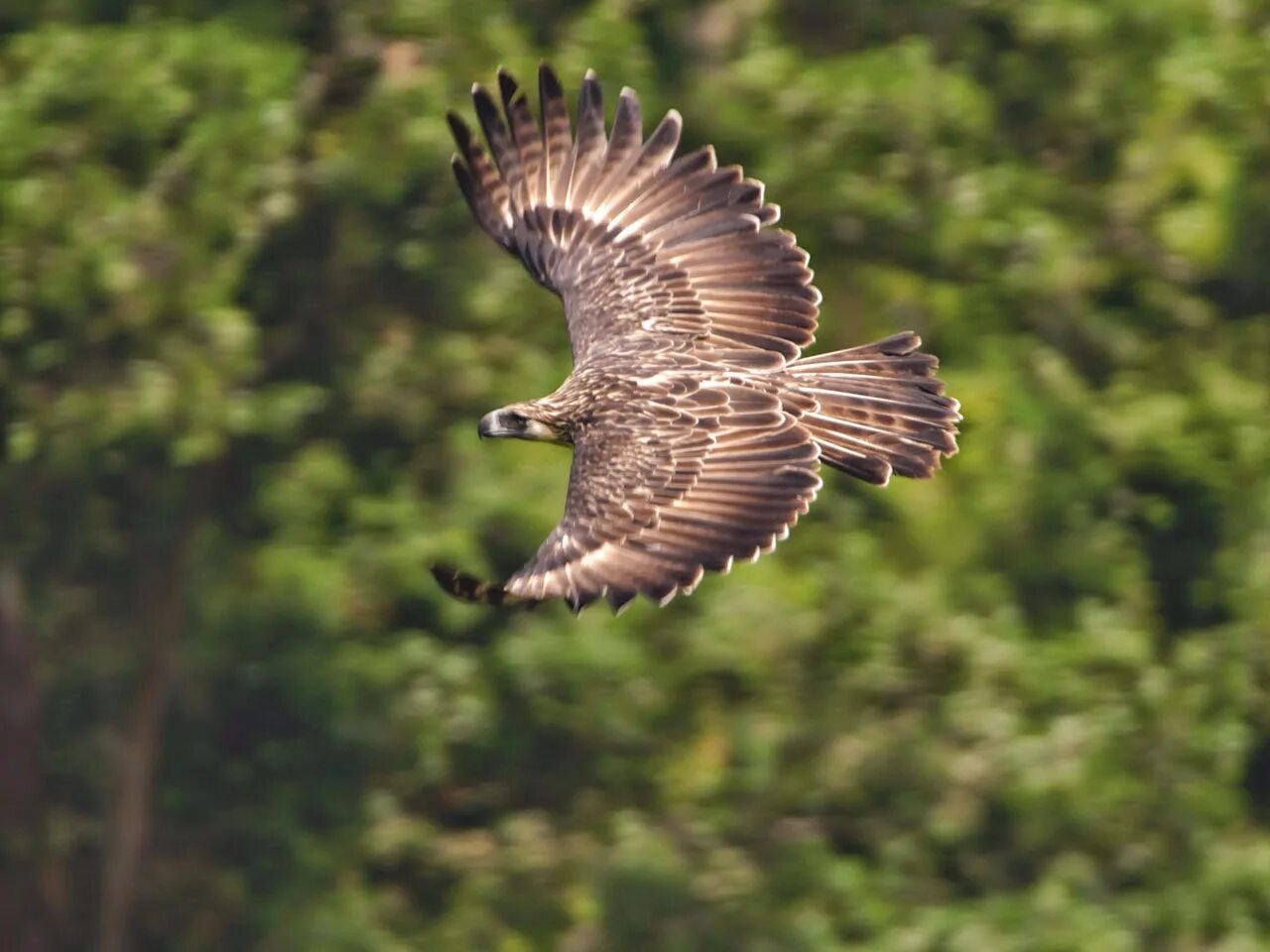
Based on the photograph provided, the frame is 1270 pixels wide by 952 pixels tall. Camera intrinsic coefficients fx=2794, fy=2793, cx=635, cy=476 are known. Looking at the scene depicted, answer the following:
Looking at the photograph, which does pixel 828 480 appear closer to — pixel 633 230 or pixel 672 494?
pixel 633 230

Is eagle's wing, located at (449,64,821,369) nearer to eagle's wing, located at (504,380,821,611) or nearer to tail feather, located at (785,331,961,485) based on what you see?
tail feather, located at (785,331,961,485)

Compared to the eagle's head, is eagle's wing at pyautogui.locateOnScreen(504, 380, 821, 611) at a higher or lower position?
lower

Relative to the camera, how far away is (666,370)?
862 centimetres

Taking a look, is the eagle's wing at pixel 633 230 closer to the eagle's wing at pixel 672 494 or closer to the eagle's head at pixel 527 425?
the eagle's head at pixel 527 425

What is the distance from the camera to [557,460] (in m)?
11.5

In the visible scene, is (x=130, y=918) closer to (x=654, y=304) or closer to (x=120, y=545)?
(x=120, y=545)

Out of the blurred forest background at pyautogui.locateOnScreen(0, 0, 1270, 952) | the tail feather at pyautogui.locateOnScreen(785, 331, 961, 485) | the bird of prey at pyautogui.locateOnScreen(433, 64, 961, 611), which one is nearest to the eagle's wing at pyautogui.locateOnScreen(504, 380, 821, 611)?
the bird of prey at pyautogui.locateOnScreen(433, 64, 961, 611)

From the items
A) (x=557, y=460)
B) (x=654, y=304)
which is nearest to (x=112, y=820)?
(x=557, y=460)

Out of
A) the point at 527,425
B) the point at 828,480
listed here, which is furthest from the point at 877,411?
the point at 828,480

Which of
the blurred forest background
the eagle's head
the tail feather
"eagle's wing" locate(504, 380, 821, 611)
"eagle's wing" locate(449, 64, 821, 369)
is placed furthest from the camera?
the blurred forest background

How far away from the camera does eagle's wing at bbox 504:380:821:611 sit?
7500 millimetres

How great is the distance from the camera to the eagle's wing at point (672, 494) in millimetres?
7500

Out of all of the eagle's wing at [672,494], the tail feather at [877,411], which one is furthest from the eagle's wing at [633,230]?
the eagle's wing at [672,494]

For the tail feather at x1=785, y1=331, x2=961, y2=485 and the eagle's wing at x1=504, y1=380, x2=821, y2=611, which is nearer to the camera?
the eagle's wing at x1=504, y1=380, x2=821, y2=611
